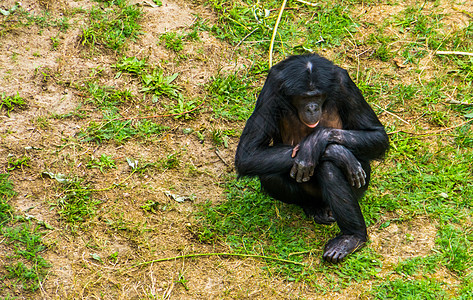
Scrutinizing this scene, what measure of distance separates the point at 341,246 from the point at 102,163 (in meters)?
3.10

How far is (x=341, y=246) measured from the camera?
6.22 metres

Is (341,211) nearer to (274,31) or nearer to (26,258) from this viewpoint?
(26,258)

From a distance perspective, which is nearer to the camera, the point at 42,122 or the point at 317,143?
the point at 317,143

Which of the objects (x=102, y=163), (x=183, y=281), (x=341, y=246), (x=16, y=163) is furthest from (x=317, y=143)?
(x=16, y=163)

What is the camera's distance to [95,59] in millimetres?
8250

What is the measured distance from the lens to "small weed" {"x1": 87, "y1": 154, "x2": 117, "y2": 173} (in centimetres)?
715

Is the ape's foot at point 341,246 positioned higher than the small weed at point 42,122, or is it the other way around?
the ape's foot at point 341,246

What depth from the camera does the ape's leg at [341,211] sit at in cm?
604

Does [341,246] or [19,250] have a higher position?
[341,246]

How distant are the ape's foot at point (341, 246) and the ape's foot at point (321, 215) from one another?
0.32 m

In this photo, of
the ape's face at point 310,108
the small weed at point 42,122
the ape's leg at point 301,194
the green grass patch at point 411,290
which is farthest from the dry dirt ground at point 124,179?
the ape's face at point 310,108

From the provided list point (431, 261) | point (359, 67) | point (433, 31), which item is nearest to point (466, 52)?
point (433, 31)

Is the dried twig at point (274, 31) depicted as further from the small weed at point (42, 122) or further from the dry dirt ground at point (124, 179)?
the small weed at point (42, 122)

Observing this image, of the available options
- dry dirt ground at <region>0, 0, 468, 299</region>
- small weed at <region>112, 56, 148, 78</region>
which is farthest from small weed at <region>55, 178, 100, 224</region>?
small weed at <region>112, 56, 148, 78</region>
